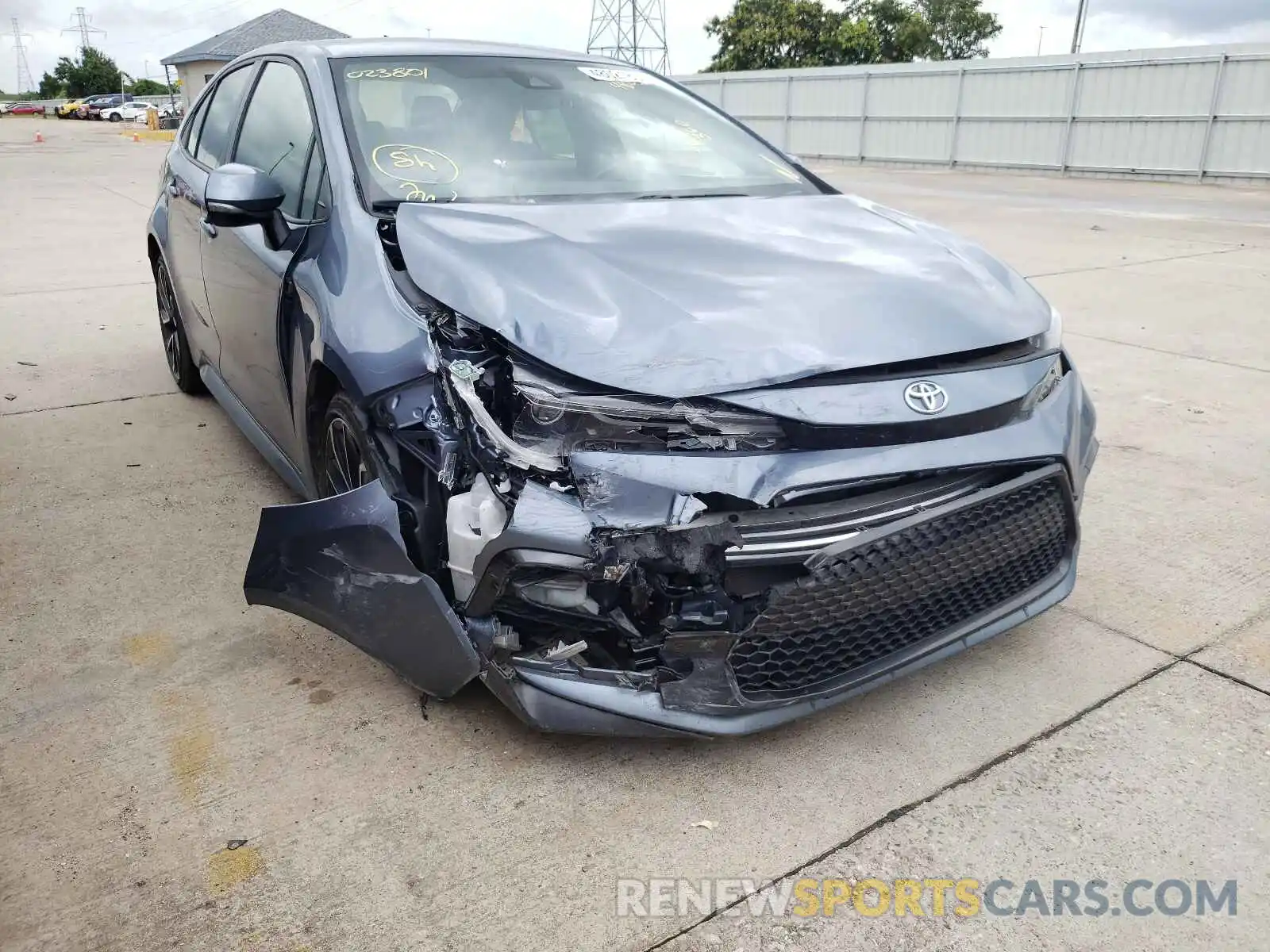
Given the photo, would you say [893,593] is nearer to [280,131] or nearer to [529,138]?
[529,138]

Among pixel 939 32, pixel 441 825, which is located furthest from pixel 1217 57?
pixel 939 32

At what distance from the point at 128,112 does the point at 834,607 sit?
196 ft

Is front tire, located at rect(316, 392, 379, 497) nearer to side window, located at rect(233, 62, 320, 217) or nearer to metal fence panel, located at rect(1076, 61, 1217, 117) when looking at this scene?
side window, located at rect(233, 62, 320, 217)

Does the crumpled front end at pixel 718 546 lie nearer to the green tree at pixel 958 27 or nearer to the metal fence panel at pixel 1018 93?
the metal fence panel at pixel 1018 93

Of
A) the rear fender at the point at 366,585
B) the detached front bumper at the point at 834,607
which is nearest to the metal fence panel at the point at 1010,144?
the detached front bumper at the point at 834,607

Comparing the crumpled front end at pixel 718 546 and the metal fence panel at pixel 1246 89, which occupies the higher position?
the metal fence panel at pixel 1246 89

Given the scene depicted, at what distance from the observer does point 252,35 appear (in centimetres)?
4231

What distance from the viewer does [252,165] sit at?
3.54 m

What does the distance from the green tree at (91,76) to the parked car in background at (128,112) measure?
4235cm

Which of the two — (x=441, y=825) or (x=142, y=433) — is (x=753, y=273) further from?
(x=142, y=433)

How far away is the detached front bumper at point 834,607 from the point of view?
6.81 ft

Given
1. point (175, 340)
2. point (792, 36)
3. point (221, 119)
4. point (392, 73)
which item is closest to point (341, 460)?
point (392, 73)

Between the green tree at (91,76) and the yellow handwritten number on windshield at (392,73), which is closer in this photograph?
the yellow handwritten number on windshield at (392,73)

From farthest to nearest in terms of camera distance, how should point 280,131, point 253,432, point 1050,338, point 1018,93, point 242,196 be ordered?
point 1018,93 < point 253,432 < point 280,131 < point 242,196 < point 1050,338
